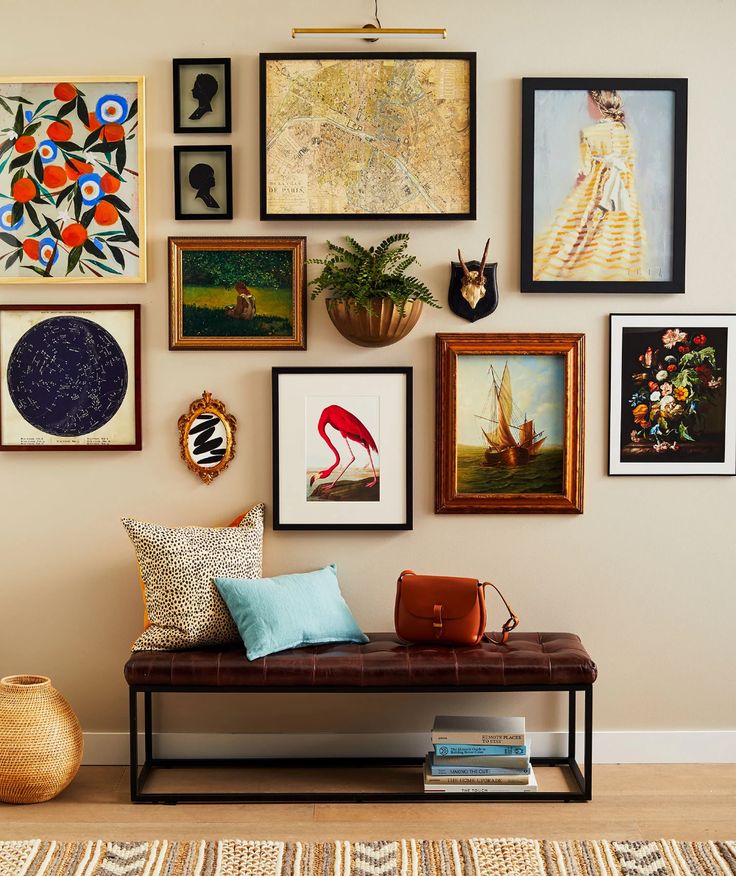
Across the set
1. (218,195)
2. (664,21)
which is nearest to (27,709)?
(218,195)

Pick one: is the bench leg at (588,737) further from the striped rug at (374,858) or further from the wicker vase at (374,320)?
the wicker vase at (374,320)

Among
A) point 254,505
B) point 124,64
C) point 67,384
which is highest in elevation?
point 124,64

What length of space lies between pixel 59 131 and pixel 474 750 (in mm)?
2522

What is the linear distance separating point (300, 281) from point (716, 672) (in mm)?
2037

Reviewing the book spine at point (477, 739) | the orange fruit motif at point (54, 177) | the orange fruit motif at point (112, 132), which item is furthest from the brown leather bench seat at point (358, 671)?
the orange fruit motif at point (112, 132)

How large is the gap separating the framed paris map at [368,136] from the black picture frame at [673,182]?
192mm

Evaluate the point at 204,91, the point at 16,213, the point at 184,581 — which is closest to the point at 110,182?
the point at 16,213

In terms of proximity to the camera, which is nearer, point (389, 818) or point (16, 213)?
point (389, 818)

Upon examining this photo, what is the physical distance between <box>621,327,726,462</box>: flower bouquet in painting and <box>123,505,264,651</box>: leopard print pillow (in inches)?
57.3

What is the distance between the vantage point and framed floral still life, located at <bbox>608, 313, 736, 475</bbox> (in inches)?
122

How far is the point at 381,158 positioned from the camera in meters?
3.06

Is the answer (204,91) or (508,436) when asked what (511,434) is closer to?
(508,436)

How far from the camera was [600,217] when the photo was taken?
10.1 ft

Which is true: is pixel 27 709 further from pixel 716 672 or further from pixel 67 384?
pixel 716 672
